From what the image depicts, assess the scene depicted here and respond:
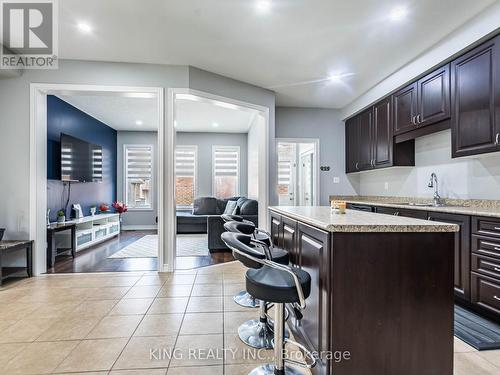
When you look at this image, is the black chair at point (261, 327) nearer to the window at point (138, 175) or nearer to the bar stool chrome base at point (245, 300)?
the bar stool chrome base at point (245, 300)

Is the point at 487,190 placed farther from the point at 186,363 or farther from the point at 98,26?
the point at 98,26

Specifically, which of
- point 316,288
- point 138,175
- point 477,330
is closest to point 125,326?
point 316,288

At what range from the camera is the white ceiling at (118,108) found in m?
5.07

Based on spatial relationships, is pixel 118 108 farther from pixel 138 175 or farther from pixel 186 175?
pixel 186 175

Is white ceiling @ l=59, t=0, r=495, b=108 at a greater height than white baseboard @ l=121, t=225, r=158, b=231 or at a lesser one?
greater

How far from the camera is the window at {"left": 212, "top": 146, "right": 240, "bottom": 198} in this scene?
803 centimetres

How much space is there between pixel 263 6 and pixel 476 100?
2.25m

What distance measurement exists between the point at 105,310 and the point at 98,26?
2868 millimetres

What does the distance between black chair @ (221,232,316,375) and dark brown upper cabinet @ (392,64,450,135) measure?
2.84 meters

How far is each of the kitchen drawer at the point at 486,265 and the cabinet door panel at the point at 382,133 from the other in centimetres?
199

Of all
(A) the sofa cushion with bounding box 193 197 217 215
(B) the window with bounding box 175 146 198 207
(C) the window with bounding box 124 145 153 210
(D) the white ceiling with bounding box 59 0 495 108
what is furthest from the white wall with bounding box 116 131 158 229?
(D) the white ceiling with bounding box 59 0 495 108

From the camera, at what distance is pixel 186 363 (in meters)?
1.76

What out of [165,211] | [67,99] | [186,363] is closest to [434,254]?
[186,363]

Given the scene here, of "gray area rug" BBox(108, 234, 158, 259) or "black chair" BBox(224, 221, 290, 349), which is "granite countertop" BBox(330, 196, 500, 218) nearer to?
"black chair" BBox(224, 221, 290, 349)
